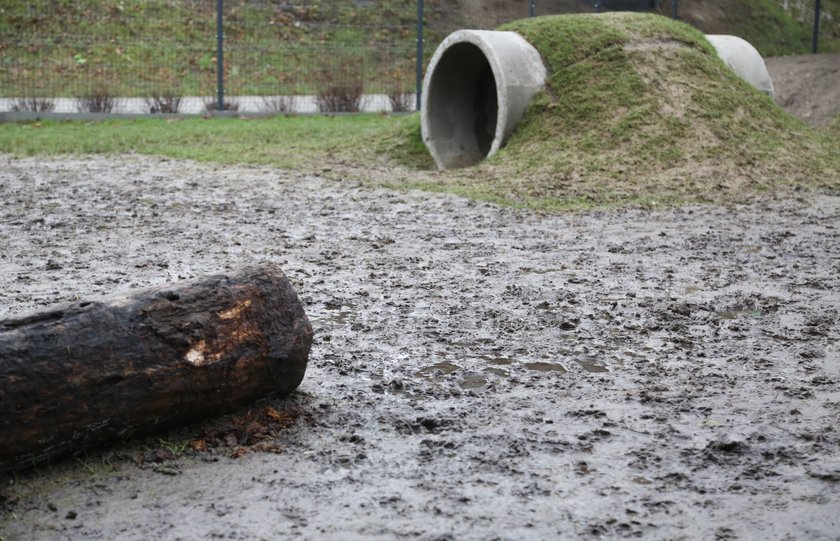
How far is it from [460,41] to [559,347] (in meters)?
7.17

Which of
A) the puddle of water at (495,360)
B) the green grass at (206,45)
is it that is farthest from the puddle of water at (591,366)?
the green grass at (206,45)

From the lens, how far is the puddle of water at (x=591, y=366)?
4859mm

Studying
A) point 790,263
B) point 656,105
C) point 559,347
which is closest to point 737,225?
point 790,263

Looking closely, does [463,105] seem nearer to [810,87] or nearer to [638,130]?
[638,130]

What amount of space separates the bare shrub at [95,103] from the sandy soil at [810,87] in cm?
992

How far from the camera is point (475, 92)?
42.8ft

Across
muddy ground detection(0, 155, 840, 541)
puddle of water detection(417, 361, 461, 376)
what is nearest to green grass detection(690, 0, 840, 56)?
muddy ground detection(0, 155, 840, 541)

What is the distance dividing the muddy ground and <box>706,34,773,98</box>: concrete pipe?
4.30 m

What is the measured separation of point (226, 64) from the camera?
21.2m

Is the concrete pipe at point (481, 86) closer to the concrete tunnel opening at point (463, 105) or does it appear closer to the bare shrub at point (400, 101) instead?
the concrete tunnel opening at point (463, 105)

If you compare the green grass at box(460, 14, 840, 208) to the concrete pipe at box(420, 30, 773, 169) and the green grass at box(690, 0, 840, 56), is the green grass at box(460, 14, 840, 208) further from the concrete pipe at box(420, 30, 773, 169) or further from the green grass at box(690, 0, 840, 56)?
the green grass at box(690, 0, 840, 56)

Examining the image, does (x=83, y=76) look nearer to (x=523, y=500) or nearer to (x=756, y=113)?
(x=756, y=113)

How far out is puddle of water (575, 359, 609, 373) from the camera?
4.86 m

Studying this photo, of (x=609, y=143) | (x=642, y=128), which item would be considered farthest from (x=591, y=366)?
(x=642, y=128)
